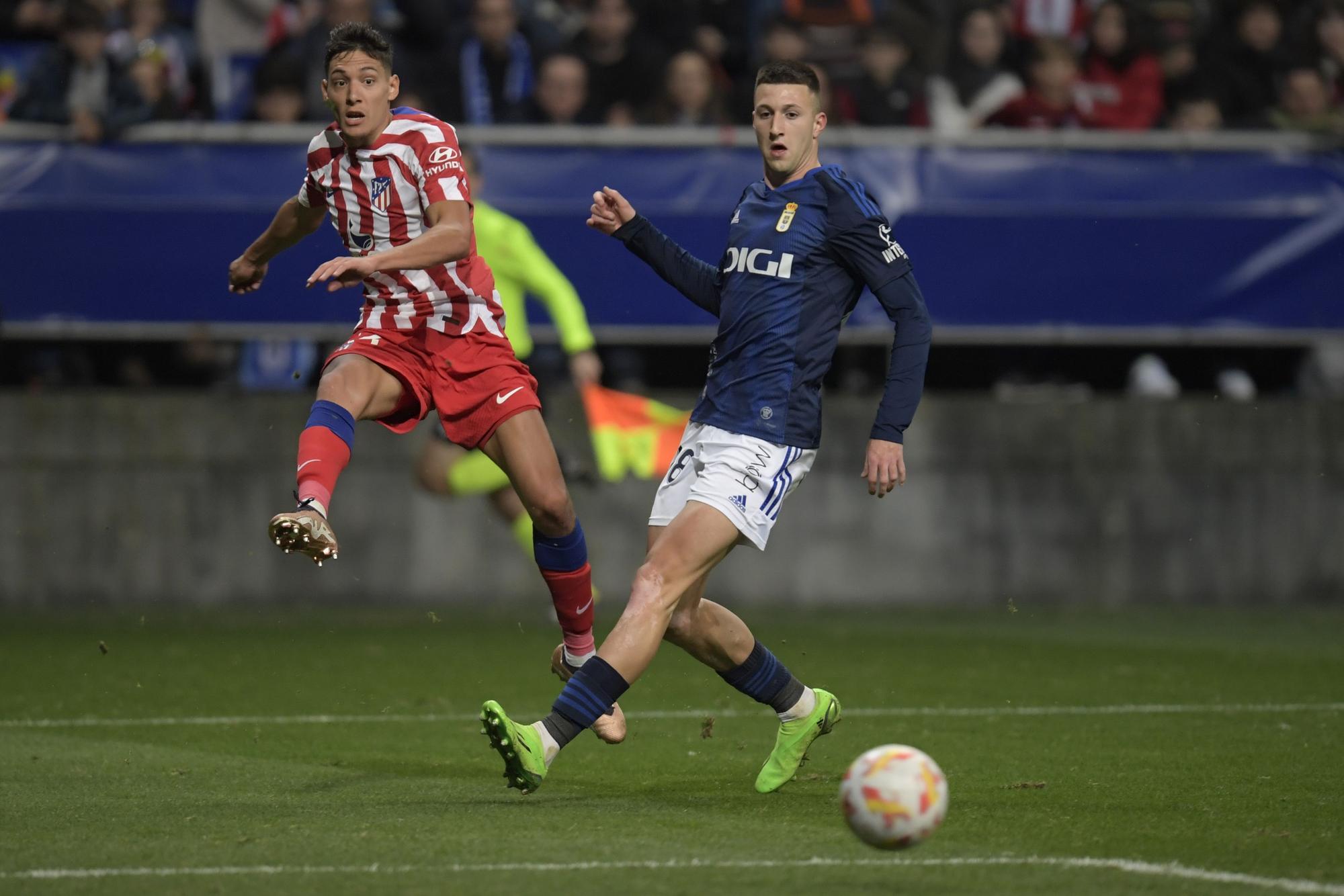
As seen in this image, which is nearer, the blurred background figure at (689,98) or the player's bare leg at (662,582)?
the player's bare leg at (662,582)

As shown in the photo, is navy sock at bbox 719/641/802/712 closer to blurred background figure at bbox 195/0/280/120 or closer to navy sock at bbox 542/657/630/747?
navy sock at bbox 542/657/630/747

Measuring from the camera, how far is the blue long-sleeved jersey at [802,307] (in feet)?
20.6

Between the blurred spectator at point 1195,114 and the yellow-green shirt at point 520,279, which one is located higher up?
the blurred spectator at point 1195,114

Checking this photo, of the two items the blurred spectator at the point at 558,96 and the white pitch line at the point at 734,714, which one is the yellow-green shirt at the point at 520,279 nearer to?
the blurred spectator at the point at 558,96

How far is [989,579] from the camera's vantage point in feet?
46.3

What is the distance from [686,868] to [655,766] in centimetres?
→ 203

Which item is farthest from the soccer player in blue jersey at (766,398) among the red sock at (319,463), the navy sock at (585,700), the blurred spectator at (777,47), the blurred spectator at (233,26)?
the blurred spectator at (233,26)

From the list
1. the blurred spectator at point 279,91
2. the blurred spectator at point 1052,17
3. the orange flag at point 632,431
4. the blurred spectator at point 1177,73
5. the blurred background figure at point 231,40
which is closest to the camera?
the orange flag at point 632,431

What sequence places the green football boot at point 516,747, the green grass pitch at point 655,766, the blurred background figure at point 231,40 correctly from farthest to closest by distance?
the blurred background figure at point 231,40 → the green football boot at point 516,747 → the green grass pitch at point 655,766

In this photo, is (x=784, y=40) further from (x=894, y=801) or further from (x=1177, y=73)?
(x=894, y=801)

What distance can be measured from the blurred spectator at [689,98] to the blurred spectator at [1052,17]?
8.42 feet

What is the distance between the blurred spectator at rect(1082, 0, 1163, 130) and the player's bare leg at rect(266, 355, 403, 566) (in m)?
8.55

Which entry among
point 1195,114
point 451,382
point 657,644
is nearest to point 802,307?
point 657,644

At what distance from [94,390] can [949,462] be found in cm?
560
